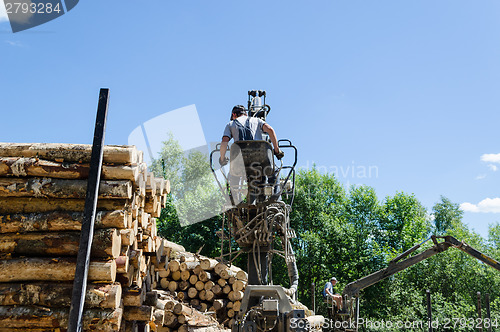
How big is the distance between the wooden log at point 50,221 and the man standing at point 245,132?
3070 millimetres

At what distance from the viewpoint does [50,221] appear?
450cm

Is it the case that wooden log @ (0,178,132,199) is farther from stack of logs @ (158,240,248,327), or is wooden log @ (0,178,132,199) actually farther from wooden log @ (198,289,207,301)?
wooden log @ (198,289,207,301)

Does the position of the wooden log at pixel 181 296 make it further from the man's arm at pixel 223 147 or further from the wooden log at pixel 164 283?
the man's arm at pixel 223 147

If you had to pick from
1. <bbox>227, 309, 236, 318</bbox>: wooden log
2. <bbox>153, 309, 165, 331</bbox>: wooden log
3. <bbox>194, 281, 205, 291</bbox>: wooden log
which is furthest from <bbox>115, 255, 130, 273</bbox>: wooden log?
<bbox>227, 309, 236, 318</bbox>: wooden log

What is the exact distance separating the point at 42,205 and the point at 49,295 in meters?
0.97

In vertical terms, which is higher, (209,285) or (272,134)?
(272,134)

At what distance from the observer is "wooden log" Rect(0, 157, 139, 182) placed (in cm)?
459

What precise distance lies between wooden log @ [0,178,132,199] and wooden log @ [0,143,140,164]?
0.26 m

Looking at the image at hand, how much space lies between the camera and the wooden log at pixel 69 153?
15.5 feet

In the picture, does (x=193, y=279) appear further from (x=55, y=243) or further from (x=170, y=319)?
(x=55, y=243)

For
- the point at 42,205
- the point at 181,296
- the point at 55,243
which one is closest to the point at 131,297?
the point at 55,243

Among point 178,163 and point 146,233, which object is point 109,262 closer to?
point 146,233

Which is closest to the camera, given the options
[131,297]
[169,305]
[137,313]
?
[131,297]

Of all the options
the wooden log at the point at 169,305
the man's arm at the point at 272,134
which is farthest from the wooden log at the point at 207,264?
the man's arm at the point at 272,134
